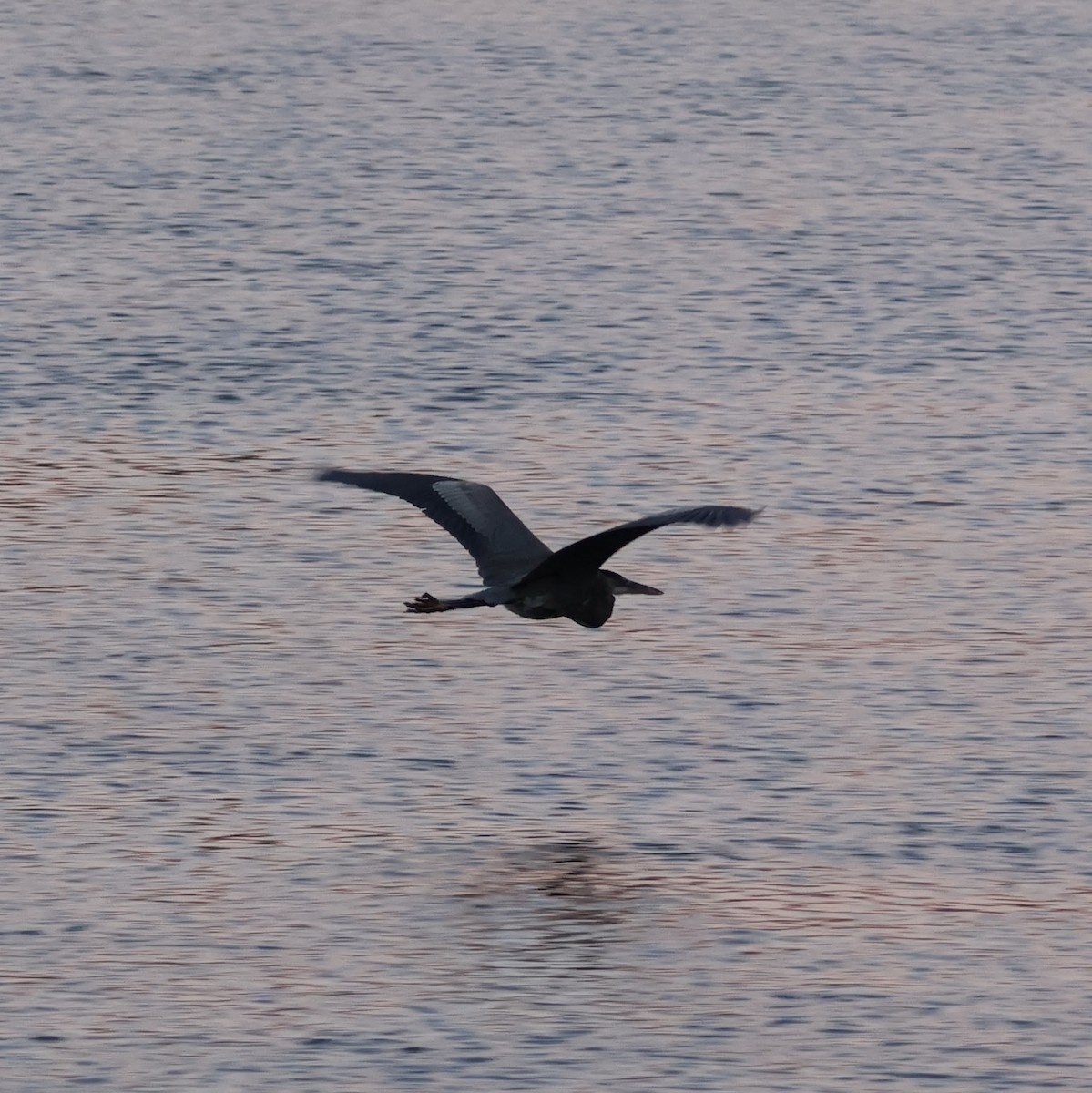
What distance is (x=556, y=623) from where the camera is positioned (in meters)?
13.4

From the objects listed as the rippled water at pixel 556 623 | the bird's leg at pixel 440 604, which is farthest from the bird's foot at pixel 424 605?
the rippled water at pixel 556 623

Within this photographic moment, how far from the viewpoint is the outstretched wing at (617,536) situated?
31.5 ft

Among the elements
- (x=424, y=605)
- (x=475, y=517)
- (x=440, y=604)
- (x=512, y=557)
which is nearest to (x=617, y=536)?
(x=440, y=604)

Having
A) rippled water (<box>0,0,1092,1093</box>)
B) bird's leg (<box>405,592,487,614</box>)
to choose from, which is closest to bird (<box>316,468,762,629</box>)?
bird's leg (<box>405,592,487,614</box>)

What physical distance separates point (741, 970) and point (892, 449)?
603 centimetres

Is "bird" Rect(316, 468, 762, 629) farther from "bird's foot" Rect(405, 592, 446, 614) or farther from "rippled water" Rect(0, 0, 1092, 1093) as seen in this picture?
"rippled water" Rect(0, 0, 1092, 1093)

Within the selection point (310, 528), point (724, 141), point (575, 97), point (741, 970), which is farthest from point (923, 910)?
point (575, 97)

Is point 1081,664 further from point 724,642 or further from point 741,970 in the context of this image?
point 741,970

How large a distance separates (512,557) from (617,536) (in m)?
1.02

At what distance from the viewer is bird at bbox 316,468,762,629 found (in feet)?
34.4

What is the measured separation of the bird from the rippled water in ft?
2.44

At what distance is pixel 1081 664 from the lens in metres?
12.4

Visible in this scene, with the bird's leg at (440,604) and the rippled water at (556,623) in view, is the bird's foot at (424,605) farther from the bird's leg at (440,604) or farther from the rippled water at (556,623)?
the rippled water at (556,623)

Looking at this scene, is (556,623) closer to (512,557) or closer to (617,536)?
(512,557)
